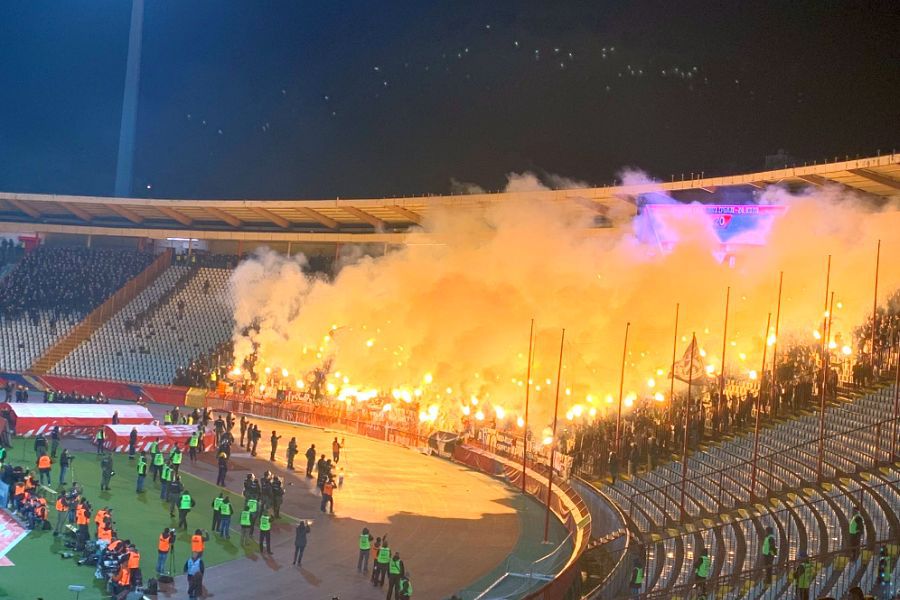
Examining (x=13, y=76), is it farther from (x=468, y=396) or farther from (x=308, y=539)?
(x=308, y=539)

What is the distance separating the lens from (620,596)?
60.1 feet

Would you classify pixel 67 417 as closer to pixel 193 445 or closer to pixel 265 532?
pixel 193 445

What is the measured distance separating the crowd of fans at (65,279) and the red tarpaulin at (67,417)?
1966cm

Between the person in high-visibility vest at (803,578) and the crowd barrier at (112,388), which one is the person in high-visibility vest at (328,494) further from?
the crowd barrier at (112,388)

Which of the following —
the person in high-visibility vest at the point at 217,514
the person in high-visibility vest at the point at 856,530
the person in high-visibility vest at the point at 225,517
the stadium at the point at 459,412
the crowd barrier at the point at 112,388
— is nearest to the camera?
the person in high-visibility vest at the point at 856,530

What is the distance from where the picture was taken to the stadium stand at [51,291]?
5131cm

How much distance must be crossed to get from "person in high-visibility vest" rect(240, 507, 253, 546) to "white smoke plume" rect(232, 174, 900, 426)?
602 inches

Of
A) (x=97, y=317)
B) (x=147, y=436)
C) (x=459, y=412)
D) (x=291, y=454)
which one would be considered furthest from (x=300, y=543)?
(x=97, y=317)

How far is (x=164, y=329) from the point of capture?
176 feet

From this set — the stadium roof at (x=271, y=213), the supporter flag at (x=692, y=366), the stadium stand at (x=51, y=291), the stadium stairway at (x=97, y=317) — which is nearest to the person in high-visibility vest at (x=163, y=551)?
the supporter flag at (x=692, y=366)

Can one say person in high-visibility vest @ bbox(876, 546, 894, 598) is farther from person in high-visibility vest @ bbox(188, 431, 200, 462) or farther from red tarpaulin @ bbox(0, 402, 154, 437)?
red tarpaulin @ bbox(0, 402, 154, 437)

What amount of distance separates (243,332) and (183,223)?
467 inches

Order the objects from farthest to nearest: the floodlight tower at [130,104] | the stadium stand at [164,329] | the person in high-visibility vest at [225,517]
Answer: the floodlight tower at [130,104], the stadium stand at [164,329], the person in high-visibility vest at [225,517]

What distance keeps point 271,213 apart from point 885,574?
45.9 m
